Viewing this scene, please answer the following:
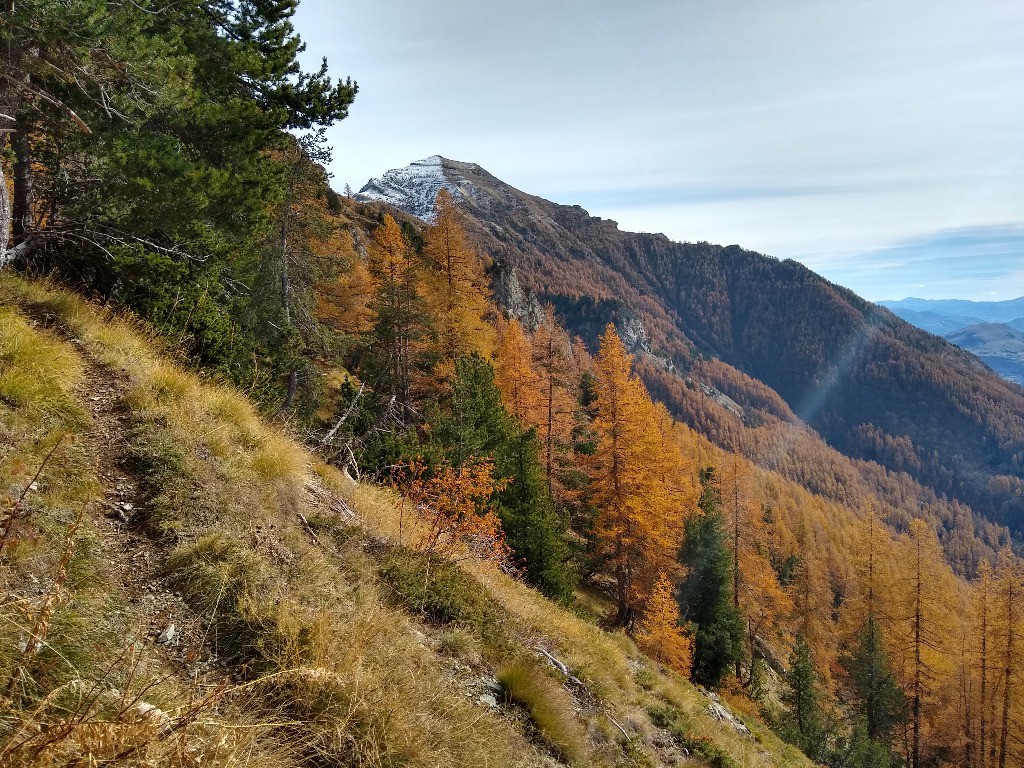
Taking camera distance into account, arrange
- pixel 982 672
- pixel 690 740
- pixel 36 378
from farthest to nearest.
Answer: pixel 982 672
pixel 690 740
pixel 36 378

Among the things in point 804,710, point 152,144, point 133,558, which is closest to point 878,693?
point 804,710

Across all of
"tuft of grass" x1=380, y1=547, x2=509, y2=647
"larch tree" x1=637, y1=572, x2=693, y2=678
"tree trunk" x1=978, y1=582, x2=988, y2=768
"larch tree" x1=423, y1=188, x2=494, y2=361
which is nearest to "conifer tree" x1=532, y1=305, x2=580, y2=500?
"larch tree" x1=423, y1=188, x2=494, y2=361

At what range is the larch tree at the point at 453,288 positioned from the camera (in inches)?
1059

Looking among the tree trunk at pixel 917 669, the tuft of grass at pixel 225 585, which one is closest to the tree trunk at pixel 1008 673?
the tree trunk at pixel 917 669

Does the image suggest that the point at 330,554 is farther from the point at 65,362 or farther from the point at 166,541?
the point at 65,362

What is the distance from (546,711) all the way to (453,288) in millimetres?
25008

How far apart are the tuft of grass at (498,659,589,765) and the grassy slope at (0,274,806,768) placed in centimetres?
2

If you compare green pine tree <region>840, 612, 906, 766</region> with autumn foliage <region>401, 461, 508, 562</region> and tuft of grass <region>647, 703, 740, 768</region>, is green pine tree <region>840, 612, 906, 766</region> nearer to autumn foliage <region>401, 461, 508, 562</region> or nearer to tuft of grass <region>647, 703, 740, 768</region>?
autumn foliage <region>401, 461, 508, 562</region>

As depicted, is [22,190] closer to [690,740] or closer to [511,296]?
[690,740]

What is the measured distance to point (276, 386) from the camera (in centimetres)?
1278

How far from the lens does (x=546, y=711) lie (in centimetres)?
480

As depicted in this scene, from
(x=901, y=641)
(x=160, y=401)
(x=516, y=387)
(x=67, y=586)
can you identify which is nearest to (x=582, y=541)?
(x=516, y=387)

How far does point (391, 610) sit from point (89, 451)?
3.12 m

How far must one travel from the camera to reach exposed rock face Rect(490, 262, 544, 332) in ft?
220
